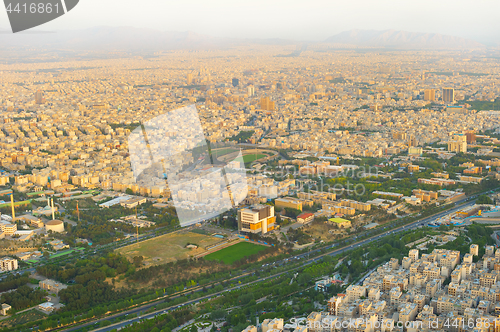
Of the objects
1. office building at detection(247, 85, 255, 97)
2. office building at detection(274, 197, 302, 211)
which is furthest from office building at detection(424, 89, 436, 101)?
office building at detection(274, 197, 302, 211)

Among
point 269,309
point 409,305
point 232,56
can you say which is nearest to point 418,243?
point 409,305

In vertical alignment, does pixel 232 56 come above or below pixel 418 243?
above

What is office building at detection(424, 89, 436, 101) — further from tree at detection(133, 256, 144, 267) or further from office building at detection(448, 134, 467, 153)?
tree at detection(133, 256, 144, 267)

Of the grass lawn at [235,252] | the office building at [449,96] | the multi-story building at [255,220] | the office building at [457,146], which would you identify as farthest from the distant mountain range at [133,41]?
the office building at [457,146]

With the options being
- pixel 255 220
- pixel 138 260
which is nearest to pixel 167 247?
pixel 138 260

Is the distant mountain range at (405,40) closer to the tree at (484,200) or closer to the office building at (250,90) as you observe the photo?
the office building at (250,90)

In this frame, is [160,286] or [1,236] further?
[1,236]

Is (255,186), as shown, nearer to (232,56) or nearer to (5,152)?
(5,152)
